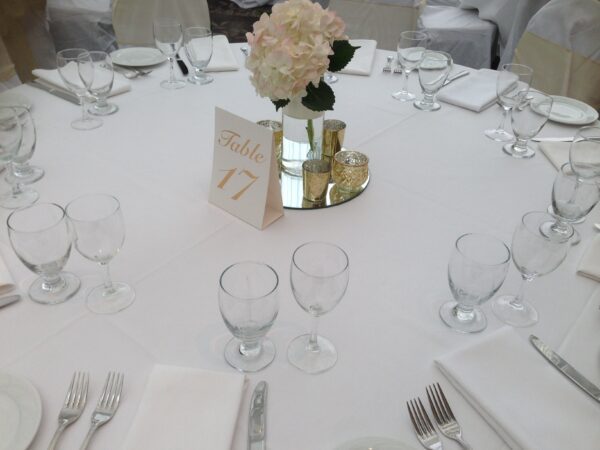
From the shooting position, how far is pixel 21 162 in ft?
3.90

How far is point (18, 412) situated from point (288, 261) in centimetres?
50

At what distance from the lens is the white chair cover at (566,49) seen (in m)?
1.97

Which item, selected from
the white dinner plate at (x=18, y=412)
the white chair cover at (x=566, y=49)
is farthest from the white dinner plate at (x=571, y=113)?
the white dinner plate at (x=18, y=412)

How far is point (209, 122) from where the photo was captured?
4.84 feet

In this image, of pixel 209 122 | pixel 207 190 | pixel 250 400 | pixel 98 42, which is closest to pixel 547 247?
pixel 250 400

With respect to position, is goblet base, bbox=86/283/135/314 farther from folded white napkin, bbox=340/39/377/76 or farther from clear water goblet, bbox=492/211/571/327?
folded white napkin, bbox=340/39/377/76

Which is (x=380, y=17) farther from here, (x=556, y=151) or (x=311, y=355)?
(x=311, y=355)

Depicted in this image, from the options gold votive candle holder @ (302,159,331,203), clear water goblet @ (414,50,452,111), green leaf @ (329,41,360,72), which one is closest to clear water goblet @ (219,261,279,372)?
gold votive candle holder @ (302,159,331,203)

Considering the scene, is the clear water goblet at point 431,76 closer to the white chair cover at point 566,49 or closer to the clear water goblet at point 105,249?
the white chair cover at point 566,49

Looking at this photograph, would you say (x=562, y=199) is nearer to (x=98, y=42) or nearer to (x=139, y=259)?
(x=139, y=259)

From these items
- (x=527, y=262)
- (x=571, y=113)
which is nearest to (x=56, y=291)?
(x=527, y=262)

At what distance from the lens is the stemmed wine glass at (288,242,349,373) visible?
2.37 ft

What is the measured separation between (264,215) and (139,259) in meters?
0.27

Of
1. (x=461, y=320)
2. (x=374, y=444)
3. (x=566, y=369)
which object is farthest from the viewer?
(x=461, y=320)
